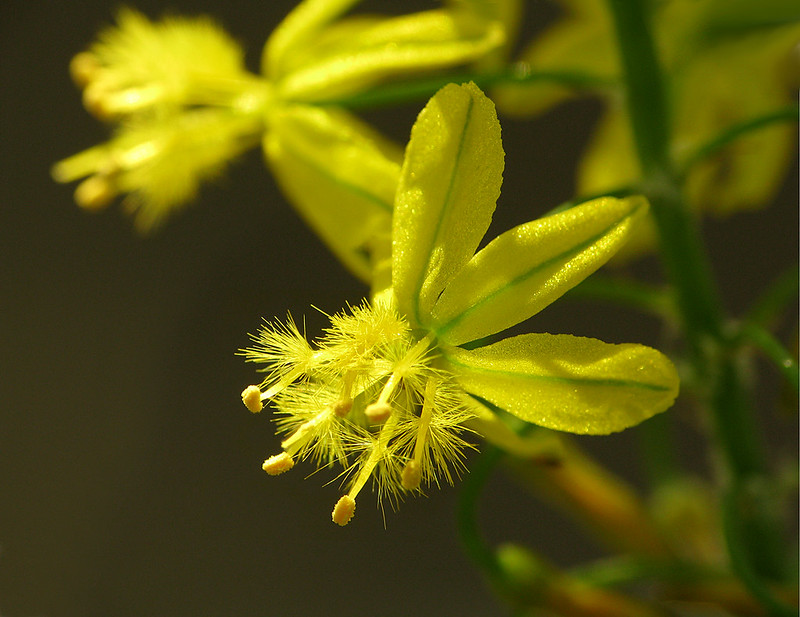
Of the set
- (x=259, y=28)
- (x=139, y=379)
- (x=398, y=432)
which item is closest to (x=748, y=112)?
(x=398, y=432)

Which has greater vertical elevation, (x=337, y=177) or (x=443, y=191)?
(x=337, y=177)

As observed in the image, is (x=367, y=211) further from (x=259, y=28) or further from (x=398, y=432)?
(x=259, y=28)

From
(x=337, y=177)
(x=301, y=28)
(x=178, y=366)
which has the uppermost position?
(x=178, y=366)

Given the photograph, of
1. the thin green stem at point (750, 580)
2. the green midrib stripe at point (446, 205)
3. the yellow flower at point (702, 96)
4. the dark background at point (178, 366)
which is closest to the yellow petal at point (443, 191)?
the green midrib stripe at point (446, 205)

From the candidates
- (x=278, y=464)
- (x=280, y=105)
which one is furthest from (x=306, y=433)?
(x=280, y=105)

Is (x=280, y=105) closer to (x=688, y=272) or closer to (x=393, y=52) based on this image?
(x=393, y=52)

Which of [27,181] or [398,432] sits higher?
[27,181]
